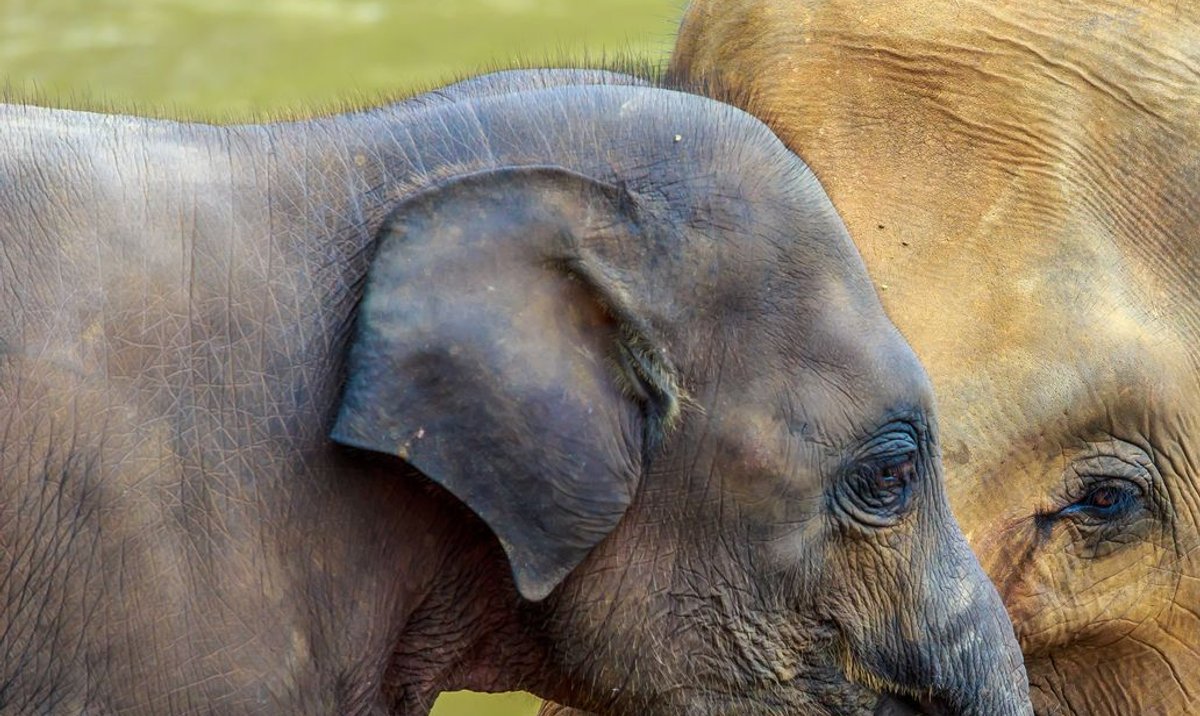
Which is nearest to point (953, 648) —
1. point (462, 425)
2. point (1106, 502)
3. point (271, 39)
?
point (462, 425)

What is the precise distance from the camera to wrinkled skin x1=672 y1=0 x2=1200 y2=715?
3.20m

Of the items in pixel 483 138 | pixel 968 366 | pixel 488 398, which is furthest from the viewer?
pixel 968 366

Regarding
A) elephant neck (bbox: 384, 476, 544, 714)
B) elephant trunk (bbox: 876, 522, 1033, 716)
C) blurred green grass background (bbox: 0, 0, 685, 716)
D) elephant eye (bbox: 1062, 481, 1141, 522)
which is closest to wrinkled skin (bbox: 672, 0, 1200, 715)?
elephant eye (bbox: 1062, 481, 1141, 522)

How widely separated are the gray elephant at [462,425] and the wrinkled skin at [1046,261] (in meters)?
0.60

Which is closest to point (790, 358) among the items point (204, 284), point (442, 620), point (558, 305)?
point (558, 305)

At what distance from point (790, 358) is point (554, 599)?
38 cm

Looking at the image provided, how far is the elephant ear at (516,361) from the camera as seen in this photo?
A: 230 cm

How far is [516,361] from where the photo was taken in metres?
2.32

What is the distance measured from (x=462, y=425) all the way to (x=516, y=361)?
0.09 m

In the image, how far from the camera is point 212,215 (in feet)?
7.78

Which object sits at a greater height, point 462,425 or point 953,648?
point 462,425

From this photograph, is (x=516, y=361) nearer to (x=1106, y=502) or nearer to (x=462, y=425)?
(x=462, y=425)

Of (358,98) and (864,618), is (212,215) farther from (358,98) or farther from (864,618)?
(864,618)

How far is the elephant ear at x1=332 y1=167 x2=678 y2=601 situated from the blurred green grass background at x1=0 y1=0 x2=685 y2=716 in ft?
19.2
